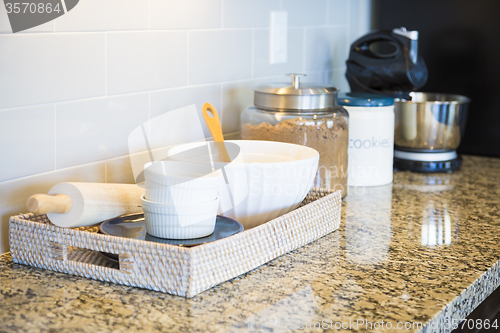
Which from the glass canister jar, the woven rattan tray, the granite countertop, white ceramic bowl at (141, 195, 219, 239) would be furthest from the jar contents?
white ceramic bowl at (141, 195, 219, 239)

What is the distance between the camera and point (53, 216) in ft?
2.49

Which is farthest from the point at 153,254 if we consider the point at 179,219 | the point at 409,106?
the point at 409,106

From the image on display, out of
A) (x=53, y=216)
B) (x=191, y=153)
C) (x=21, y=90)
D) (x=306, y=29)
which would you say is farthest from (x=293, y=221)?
(x=306, y=29)

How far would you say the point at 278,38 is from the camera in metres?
1.40

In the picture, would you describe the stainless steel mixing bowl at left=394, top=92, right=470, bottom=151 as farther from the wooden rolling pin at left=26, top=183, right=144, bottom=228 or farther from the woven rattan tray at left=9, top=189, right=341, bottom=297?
the wooden rolling pin at left=26, top=183, right=144, bottom=228

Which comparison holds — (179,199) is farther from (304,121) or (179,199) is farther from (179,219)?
(304,121)

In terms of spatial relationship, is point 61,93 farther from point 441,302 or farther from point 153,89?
point 441,302

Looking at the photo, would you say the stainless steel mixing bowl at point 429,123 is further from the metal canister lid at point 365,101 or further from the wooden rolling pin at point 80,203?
the wooden rolling pin at point 80,203

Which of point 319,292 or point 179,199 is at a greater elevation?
point 179,199

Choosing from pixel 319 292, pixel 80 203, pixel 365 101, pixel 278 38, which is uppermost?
pixel 278 38

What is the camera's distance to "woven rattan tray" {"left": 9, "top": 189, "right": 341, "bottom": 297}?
0.69m

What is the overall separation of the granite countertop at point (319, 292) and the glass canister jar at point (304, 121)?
0.50 feet

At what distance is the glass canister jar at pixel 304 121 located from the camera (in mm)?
1082

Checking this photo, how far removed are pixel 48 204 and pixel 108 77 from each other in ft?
1.10
